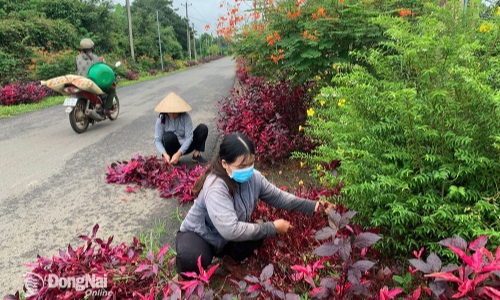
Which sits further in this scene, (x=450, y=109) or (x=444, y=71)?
(x=444, y=71)

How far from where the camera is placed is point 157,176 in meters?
4.22

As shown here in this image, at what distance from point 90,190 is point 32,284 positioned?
2.09m

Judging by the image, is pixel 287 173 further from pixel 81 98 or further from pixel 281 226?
pixel 81 98

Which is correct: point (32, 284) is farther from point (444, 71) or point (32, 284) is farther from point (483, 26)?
point (483, 26)

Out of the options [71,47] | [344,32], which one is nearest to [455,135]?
[344,32]

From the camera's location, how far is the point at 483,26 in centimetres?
250

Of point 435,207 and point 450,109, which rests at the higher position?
point 450,109

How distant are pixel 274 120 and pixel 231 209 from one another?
276 centimetres

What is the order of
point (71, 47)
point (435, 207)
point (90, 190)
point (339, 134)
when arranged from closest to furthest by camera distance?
point (435, 207) → point (339, 134) → point (90, 190) → point (71, 47)

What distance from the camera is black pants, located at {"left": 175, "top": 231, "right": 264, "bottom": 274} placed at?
227cm

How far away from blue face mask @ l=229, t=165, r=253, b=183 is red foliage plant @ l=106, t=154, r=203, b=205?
5.37 feet

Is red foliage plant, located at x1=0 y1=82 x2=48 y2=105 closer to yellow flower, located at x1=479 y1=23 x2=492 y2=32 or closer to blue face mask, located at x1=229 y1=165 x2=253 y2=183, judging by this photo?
blue face mask, located at x1=229 y1=165 x2=253 y2=183

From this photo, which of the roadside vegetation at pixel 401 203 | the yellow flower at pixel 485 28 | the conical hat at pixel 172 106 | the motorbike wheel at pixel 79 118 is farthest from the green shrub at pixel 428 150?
the motorbike wheel at pixel 79 118

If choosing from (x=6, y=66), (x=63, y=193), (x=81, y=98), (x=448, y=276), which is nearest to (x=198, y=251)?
(x=448, y=276)
